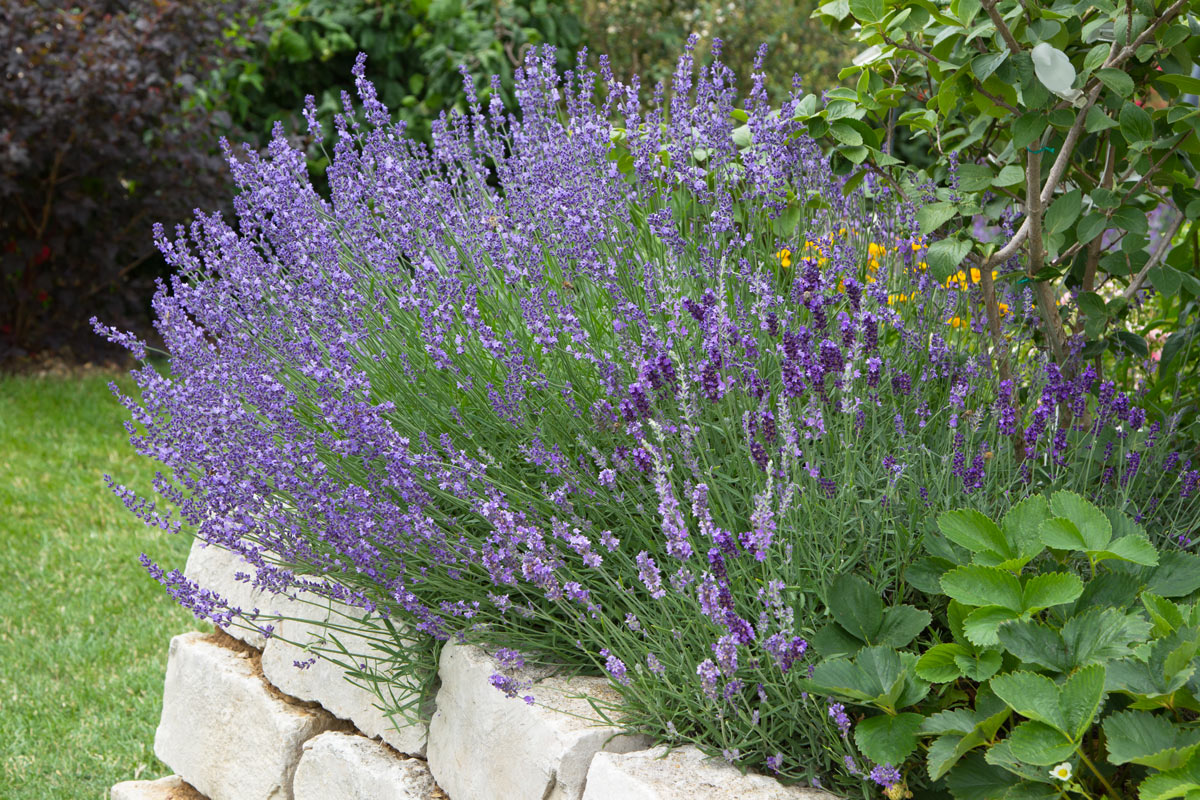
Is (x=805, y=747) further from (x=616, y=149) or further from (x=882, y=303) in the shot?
(x=616, y=149)

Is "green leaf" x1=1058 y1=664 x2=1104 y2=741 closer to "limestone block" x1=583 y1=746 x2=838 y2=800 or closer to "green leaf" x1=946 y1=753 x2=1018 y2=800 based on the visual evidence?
"green leaf" x1=946 y1=753 x2=1018 y2=800

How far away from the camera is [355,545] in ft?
7.06

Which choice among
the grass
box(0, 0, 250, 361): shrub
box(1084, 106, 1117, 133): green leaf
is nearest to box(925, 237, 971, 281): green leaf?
box(1084, 106, 1117, 133): green leaf

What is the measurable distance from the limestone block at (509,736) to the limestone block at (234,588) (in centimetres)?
61

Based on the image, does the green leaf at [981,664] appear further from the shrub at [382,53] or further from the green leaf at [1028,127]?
the shrub at [382,53]

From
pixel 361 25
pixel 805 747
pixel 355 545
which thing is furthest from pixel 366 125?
pixel 805 747

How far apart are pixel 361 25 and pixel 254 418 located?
19.2 feet

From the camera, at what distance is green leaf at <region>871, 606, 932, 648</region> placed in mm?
1794

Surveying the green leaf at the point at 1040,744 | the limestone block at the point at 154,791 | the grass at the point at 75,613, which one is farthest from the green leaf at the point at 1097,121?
the grass at the point at 75,613

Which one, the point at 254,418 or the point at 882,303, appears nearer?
the point at 882,303

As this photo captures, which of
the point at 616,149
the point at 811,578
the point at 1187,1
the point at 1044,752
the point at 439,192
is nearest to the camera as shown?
the point at 1044,752

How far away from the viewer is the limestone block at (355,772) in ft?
7.54

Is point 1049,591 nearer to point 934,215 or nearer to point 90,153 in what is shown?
point 934,215

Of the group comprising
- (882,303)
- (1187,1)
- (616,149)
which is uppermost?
(1187,1)
